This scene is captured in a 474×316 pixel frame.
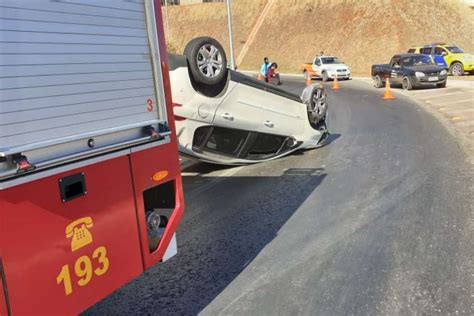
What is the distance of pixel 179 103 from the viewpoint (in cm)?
732

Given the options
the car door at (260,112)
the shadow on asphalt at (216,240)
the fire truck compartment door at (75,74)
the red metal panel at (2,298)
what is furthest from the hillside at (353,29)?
the red metal panel at (2,298)

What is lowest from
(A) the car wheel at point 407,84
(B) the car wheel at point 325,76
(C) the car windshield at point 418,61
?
(A) the car wheel at point 407,84

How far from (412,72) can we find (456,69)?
274 inches

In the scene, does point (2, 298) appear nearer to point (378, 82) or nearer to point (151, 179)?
point (151, 179)

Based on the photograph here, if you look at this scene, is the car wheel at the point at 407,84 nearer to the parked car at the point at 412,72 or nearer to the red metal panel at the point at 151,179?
the parked car at the point at 412,72

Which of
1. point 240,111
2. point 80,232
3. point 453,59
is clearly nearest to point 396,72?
point 453,59

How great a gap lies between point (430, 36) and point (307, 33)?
13.8 m

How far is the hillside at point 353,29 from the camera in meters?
44.0

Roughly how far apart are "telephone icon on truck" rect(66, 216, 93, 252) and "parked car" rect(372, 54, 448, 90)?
837 inches

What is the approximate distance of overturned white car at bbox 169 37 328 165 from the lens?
7148mm

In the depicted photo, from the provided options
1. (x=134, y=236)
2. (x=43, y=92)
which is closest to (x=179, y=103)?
(x=134, y=236)

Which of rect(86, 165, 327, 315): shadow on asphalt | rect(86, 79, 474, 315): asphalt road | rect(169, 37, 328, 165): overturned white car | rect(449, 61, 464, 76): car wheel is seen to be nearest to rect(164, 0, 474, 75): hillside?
rect(449, 61, 464, 76): car wheel

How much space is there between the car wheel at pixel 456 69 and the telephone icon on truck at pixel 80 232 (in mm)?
28079

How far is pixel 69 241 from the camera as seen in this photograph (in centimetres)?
268
